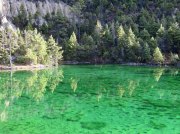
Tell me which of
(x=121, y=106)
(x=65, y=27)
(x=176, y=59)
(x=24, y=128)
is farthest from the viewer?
(x=65, y=27)

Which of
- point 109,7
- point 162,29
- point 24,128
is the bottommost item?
point 24,128

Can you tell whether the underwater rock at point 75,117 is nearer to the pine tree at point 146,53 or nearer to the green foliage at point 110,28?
the green foliage at point 110,28

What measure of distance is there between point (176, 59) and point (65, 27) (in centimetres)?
5174

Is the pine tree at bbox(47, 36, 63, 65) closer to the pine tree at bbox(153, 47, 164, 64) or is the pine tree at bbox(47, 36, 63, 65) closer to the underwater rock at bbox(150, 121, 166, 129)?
the pine tree at bbox(153, 47, 164, 64)

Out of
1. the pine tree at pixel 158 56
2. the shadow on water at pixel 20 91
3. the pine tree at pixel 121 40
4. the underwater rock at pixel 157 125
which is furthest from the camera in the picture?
the pine tree at pixel 121 40

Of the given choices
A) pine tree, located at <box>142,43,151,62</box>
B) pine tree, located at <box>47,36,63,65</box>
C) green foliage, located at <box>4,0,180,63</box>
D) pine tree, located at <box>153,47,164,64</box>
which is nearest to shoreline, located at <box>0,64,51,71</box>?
green foliage, located at <box>4,0,180,63</box>

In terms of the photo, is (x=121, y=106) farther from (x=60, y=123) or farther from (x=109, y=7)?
(x=109, y=7)

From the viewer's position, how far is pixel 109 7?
520 ft

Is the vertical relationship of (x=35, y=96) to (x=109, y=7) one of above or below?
A: below

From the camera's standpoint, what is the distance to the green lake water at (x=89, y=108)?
97.2 feet

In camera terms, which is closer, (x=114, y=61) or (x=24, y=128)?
(x=24, y=128)

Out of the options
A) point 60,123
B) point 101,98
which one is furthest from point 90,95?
point 60,123

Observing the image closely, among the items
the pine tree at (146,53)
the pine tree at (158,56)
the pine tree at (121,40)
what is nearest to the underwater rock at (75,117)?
the pine tree at (158,56)

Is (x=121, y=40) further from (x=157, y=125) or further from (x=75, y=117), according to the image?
(x=157, y=125)
